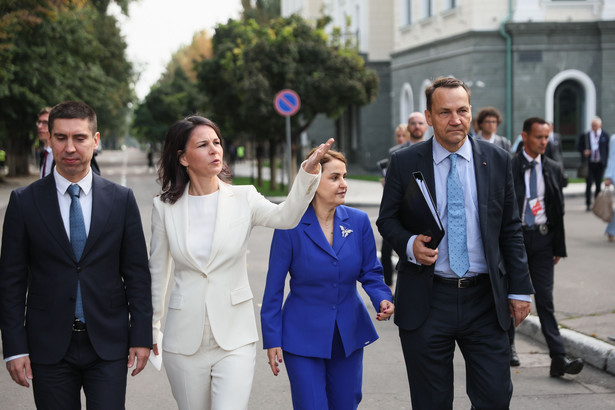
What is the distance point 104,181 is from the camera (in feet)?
12.3

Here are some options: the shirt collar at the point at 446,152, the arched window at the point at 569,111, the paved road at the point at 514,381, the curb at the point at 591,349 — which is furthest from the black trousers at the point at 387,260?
the arched window at the point at 569,111

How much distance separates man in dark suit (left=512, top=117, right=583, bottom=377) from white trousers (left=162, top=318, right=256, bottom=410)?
3.26 m

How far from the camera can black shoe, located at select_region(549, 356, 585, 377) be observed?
20.2 ft

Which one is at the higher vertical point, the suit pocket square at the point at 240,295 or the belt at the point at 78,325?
the suit pocket square at the point at 240,295

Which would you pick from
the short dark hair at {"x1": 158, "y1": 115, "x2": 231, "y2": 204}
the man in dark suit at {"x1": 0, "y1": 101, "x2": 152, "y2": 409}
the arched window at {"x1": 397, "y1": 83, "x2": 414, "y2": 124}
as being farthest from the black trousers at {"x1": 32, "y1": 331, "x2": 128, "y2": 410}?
the arched window at {"x1": 397, "y1": 83, "x2": 414, "y2": 124}

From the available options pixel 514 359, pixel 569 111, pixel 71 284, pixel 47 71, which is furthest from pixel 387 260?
pixel 47 71

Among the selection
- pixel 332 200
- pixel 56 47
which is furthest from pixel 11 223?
pixel 56 47

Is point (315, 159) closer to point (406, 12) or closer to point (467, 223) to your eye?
point (467, 223)

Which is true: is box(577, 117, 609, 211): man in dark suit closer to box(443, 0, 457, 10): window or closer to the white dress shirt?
box(443, 0, 457, 10): window

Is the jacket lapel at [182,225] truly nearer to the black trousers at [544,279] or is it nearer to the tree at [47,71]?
the black trousers at [544,279]

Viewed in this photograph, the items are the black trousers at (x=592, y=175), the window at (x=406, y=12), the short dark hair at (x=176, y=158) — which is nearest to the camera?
the short dark hair at (x=176, y=158)

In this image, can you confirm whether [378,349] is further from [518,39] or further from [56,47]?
[56,47]

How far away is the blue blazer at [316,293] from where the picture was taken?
163 inches

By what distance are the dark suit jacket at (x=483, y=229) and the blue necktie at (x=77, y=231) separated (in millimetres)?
1572
